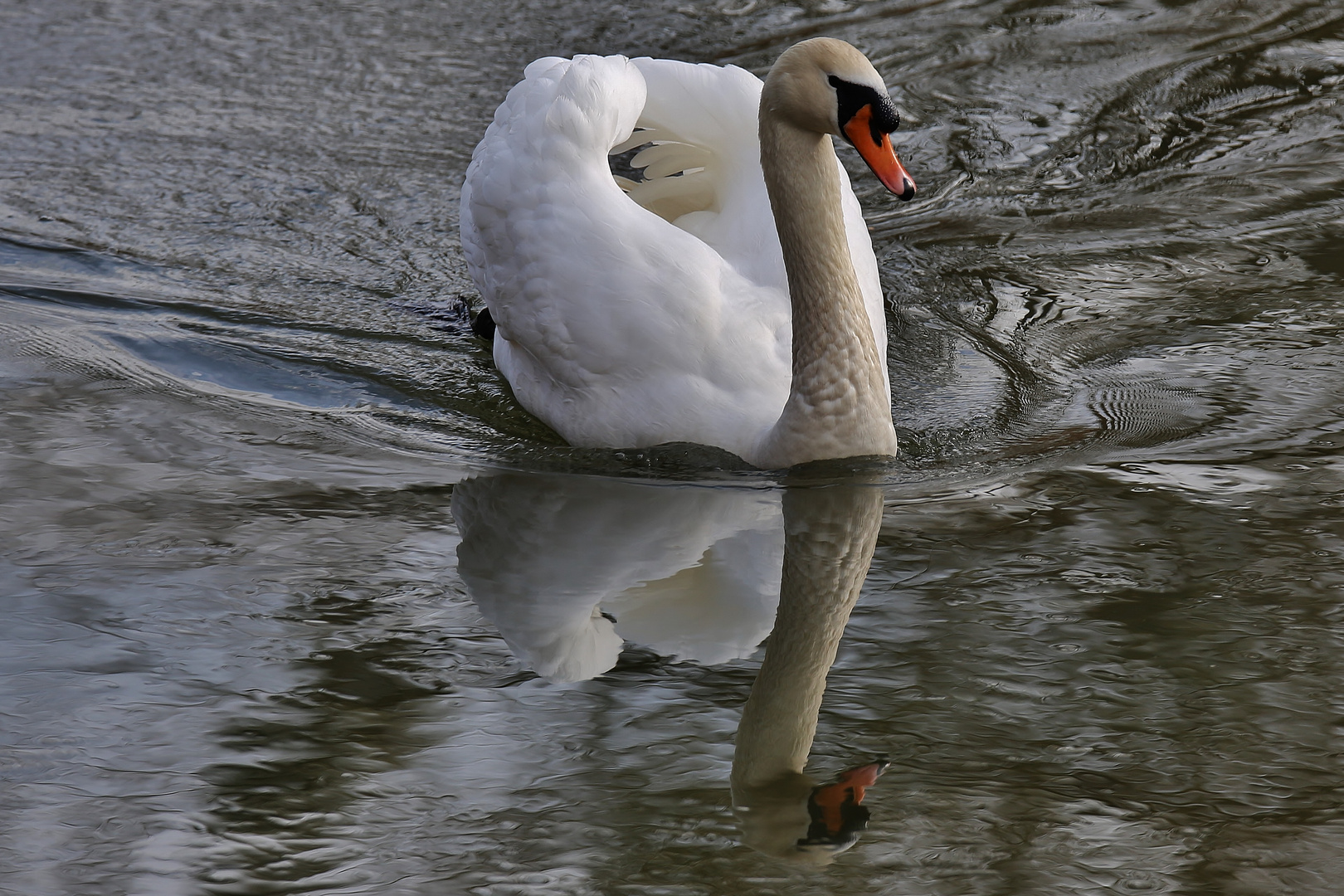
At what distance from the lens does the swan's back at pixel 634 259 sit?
15.0 ft

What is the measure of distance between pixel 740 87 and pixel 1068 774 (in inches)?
113

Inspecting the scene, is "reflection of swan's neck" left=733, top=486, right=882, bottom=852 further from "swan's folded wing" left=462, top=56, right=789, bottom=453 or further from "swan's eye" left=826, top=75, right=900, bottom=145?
"swan's eye" left=826, top=75, right=900, bottom=145

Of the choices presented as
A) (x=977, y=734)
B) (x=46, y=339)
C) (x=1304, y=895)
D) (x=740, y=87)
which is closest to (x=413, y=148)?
(x=46, y=339)

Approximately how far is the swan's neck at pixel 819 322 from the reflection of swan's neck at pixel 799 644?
156 millimetres

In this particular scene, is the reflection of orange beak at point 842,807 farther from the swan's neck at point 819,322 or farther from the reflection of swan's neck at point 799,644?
the swan's neck at point 819,322

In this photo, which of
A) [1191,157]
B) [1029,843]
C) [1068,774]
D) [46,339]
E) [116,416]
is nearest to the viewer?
[1029,843]

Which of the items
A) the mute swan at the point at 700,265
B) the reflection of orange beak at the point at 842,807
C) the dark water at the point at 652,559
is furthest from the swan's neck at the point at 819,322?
the reflection of orange beak at the point at 842,807

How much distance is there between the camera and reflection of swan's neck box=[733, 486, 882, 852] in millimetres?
2957

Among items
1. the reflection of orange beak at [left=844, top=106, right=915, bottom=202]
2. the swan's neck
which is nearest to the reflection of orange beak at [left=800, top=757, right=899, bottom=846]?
the swan's neck

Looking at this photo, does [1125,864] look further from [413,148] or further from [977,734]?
[413,148]

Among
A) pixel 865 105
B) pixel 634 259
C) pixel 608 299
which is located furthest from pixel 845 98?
pixel 608 299

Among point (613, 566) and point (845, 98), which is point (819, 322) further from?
point (613, 566)

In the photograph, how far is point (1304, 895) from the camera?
2.58 m

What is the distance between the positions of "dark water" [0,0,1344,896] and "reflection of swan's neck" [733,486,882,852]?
1 centimetres
